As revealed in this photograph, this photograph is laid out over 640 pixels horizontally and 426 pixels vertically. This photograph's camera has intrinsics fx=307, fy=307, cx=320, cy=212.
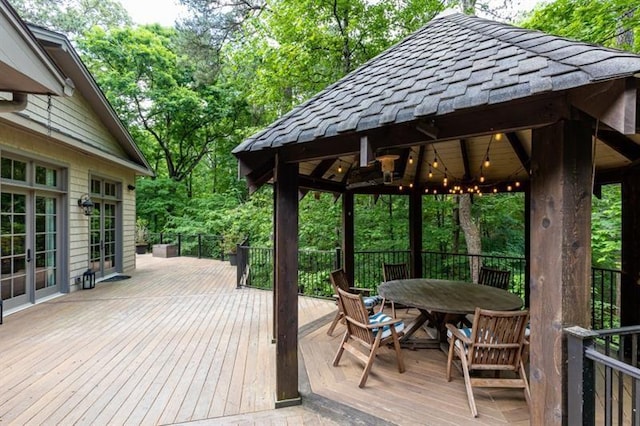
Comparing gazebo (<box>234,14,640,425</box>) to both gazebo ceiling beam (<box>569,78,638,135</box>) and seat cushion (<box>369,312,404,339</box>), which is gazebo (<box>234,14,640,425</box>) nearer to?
gazebo ceiling beam (<box>569,78,638,135</box>)

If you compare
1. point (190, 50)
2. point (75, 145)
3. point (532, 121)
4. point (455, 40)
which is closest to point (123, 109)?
point (190, 50)

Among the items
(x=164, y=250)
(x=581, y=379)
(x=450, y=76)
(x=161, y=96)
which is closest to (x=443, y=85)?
(x=450, y=76)

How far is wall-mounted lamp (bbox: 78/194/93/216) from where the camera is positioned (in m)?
7.06

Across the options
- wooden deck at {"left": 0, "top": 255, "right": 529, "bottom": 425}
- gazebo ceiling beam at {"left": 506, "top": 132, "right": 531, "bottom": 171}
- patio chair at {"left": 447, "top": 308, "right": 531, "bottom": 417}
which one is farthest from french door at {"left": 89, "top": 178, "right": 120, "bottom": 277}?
gazebo ceiling beam at {"left": 506, "top": 132, "right": 531, "bottom": 171}

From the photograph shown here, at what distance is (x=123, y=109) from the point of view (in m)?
14.8

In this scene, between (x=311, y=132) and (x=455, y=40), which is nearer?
(x=311, y=132)

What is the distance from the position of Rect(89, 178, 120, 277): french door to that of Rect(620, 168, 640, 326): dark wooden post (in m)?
10.1

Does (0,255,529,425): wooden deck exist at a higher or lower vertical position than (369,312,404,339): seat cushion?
lower

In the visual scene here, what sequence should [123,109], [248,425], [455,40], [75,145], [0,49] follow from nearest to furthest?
[0,49] < [248,425] < [455,40] < [75,145] < [123,109]

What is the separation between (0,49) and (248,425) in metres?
3.18

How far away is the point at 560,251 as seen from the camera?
5.41 ft

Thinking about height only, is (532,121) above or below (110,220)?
above

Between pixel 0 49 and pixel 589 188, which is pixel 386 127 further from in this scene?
pixel 0 49

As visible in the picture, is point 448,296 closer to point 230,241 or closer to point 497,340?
point 497,340
